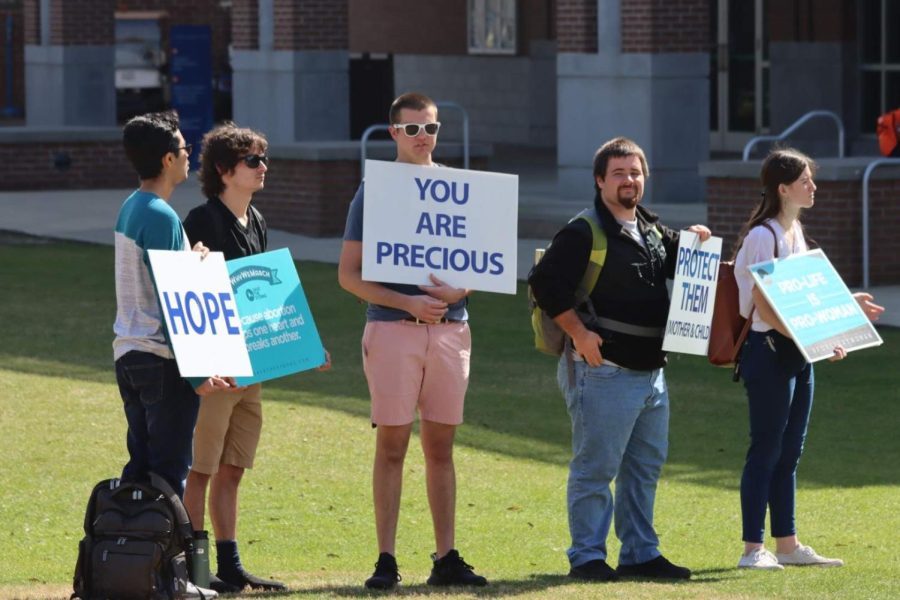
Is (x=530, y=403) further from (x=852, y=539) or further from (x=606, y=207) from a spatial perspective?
(x=606, y=207)

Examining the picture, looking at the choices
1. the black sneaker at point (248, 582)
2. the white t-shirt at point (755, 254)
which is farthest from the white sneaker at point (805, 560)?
the black sneaker at point (248, 582)

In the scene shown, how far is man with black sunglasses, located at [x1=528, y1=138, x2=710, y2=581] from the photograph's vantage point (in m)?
6.66

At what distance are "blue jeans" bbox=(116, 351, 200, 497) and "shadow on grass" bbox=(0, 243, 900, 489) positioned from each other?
3.85 m

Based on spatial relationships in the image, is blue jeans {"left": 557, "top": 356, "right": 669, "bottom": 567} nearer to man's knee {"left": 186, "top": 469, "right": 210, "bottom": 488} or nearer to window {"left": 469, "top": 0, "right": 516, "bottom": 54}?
man's knee {"left": 186, "top": 469, "right": 210, "bottom": 488}

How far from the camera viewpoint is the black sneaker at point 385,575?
263 inches

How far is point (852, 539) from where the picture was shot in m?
8.11

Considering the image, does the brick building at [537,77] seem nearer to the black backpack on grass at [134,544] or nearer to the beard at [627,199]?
the beard at [627,199]

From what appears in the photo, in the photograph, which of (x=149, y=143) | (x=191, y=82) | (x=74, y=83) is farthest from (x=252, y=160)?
(x=191, y=82)

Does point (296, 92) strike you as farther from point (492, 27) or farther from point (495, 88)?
point (492, 27)

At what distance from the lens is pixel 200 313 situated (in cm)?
618

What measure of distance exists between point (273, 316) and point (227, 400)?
0.35 meters

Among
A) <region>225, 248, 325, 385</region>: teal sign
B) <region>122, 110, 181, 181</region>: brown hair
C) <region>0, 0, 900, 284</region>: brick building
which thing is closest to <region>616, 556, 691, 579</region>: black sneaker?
<region>225, 248, 325, 385</region>: teal sign

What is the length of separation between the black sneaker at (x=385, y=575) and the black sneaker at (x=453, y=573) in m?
0.16

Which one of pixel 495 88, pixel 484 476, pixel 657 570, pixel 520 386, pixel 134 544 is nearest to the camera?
pixel 134 544
